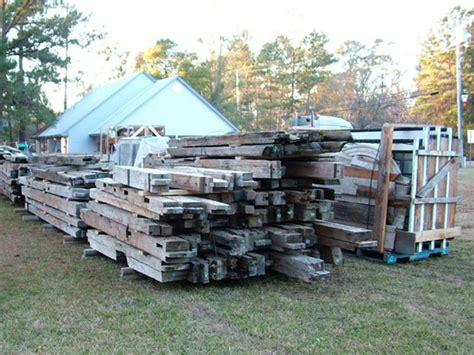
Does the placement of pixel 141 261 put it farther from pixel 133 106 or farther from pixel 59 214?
pixel 133 106

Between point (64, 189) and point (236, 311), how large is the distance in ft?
15.7

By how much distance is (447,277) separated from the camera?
590 cm

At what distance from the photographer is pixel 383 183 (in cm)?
661

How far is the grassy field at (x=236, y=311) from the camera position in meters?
3.76

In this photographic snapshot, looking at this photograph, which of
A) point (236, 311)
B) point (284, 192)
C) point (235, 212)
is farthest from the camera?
point (284, 192)

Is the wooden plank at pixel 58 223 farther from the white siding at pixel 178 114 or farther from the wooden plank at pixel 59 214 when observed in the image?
the white siding at pixel 178 114

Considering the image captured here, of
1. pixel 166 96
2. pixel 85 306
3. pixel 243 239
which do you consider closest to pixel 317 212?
pixel 243 239

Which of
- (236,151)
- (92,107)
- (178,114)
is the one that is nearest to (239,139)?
(236,151)

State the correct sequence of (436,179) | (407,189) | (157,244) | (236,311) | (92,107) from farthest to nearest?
(92,107), (436,179), (407,189), (157,244), (236,311)

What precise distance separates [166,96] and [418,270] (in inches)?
850

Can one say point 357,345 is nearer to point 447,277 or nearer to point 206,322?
point 206,322

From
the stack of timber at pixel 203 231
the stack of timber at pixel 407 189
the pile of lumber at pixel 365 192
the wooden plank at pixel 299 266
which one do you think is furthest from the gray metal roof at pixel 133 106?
the wooden plank at pixel 299 266

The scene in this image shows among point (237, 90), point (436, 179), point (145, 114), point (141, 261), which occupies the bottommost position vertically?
point (141, 261)

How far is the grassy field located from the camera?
12.3 ft
